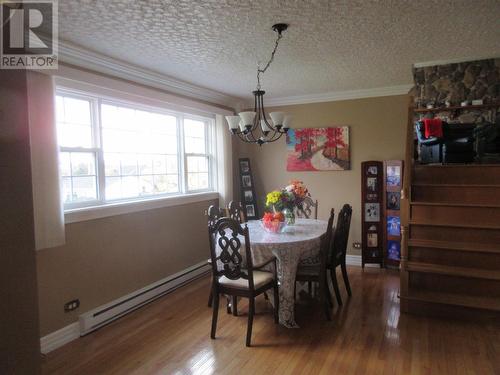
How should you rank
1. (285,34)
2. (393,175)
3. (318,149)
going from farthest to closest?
1. (318,149)
2. (393,175)
3. (285,34)

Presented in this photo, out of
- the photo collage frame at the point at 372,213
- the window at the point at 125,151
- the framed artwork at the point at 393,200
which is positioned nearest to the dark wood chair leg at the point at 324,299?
the photo collage frame at the point at 372,213

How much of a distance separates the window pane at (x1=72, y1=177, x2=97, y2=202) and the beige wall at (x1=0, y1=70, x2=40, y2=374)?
209cm

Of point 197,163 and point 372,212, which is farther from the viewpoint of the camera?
point 197,163

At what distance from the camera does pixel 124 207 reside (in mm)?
3490

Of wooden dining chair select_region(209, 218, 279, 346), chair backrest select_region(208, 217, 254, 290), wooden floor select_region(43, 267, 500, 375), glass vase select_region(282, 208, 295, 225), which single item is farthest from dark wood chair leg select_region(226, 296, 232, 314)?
glass vase select_region(282, 208, 295, 225)

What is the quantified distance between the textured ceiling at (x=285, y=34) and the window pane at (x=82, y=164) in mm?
929

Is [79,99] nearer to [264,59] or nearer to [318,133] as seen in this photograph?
[264,59]

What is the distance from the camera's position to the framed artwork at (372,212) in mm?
4730

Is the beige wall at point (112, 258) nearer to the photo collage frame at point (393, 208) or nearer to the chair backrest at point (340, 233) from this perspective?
the chair backrest at point (340, 233)

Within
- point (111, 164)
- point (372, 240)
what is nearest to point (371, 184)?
point (372, 240)

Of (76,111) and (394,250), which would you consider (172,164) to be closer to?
(76,111)

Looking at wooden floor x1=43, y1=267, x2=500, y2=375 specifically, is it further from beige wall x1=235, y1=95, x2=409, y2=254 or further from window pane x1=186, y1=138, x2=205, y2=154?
window pane x1=186, y1=138, x2=205, y2=154

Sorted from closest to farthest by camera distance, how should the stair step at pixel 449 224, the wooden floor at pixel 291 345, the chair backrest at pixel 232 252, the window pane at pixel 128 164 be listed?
the wooden floor at pixel 291 345 → the chair backrest at pixel 232 252 → the stair step at pixel 449 224 → the window pane at pixel 128 164

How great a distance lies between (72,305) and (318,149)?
12.0ft
